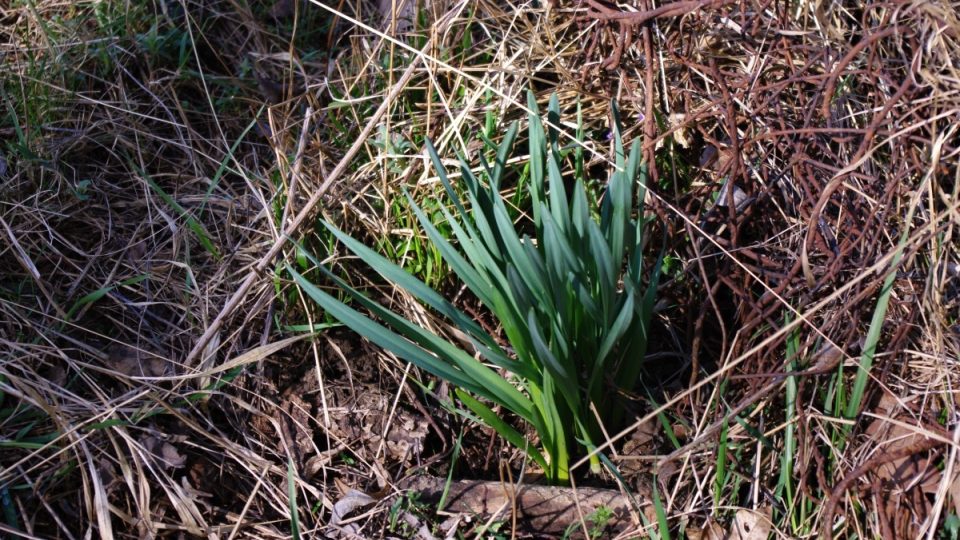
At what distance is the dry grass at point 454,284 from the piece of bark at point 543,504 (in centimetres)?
6

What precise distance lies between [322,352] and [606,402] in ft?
1.98

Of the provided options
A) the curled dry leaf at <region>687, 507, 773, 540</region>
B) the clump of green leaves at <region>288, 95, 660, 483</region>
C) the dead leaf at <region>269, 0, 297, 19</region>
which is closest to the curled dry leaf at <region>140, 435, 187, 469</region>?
the clump of green leaves at <region>288, 95, 660, 483</region>

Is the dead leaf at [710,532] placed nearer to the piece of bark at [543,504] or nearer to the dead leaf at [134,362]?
the piece of bark at [543,504]

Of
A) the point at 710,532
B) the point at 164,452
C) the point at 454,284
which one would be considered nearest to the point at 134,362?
the point at 164,452

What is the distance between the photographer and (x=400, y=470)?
5.35 feet

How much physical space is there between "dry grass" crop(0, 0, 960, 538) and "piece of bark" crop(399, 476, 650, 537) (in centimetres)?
6

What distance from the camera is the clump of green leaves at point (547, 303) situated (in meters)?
1.30

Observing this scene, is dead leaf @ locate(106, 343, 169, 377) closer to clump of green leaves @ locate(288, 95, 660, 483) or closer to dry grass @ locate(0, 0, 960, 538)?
dry grass @ locate(0, 0, 960, 538)

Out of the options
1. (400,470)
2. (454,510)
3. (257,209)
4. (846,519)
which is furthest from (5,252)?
(846,519)

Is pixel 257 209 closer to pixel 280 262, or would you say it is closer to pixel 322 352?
pixel 280 262

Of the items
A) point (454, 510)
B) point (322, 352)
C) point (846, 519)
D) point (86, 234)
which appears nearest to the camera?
point (846, 519)

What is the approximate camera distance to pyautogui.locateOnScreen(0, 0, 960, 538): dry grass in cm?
144

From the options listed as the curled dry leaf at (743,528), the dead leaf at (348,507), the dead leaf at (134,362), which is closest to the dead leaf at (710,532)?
the curled dry leaf at (743,528)

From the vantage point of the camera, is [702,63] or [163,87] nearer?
[702,63]
